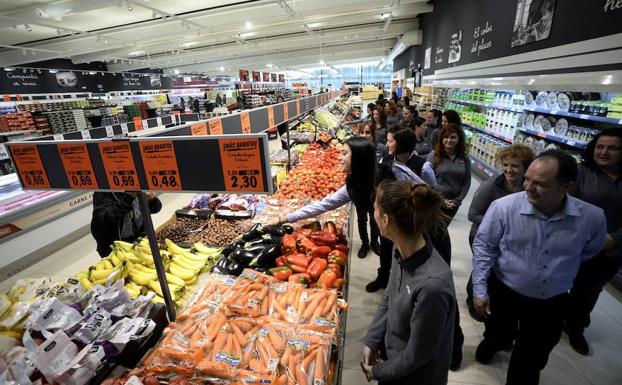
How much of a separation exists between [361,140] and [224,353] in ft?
6.19

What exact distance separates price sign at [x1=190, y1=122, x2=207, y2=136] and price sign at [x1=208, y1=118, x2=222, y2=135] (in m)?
0.07

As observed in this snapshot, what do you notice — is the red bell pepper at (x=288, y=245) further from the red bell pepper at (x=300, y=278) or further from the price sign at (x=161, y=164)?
the price sign at (x=161, y=164)

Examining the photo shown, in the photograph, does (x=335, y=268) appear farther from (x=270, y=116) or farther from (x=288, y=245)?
(x=270, y=116)

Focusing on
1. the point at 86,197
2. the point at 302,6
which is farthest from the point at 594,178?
the point at 302,6

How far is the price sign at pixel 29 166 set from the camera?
167cm

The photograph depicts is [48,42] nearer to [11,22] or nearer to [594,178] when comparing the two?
[11,22]

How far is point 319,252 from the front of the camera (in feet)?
8.44

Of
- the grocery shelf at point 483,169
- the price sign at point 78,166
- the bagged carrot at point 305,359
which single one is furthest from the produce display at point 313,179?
the grocery shelf at point 483,169

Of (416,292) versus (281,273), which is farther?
(281,273)

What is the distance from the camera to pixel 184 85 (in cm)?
2692

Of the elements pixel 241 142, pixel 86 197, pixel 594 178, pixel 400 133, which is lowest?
pixel 86 197

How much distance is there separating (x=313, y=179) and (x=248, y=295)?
2695 mm

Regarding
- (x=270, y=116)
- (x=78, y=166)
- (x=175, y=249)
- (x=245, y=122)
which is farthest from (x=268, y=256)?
(x=270, y=116)

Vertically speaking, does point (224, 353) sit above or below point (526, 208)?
below
